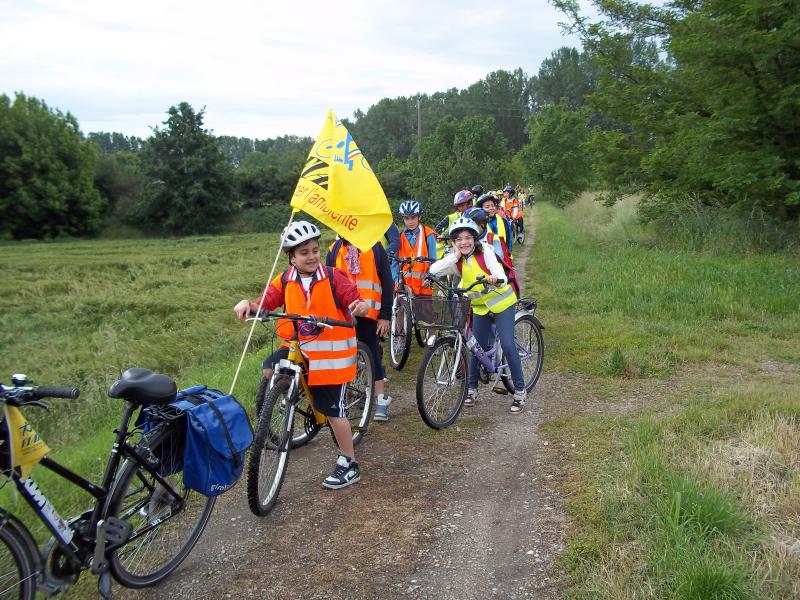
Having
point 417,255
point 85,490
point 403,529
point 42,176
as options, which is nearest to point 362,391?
point 403,529

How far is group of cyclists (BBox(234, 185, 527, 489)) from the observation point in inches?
162

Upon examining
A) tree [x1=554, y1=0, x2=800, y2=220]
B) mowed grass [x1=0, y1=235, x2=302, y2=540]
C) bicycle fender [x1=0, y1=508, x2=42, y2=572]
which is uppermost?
tree [x1=554, y1=0, x2=800, y2=220]

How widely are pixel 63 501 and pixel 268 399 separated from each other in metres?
1.77

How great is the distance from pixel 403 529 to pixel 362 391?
5.50 ft

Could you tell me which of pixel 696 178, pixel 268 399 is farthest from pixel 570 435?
pixel 696 178

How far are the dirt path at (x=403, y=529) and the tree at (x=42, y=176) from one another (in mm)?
43925

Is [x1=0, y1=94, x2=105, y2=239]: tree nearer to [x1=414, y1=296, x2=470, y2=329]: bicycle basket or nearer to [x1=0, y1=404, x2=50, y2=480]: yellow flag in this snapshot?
[x1=414, y1=296, x2=470, y2=329]: bicycle basket

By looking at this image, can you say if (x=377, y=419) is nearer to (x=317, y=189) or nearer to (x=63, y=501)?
(x=317, y=189)

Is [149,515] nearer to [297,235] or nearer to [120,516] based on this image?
[120,516]

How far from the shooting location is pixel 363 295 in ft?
18.5

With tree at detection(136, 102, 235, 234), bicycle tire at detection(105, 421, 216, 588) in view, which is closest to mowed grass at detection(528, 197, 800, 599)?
bicycle tire at detection(105, 421, 216, 588)

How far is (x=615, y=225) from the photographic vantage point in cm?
1927

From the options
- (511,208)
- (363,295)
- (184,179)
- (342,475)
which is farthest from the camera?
(184,179)

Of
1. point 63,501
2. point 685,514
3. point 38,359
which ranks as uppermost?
point 685,514
